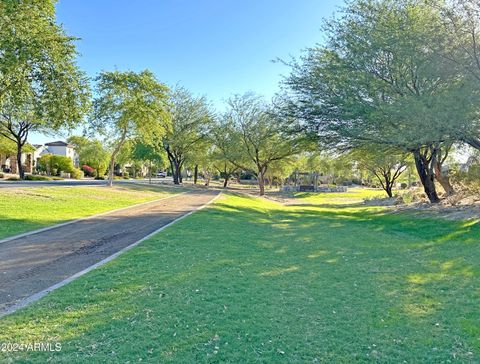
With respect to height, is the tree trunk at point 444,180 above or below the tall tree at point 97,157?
below

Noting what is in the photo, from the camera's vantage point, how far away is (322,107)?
18.2 metres

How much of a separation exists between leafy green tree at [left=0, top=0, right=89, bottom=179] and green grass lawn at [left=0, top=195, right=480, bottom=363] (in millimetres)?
7919

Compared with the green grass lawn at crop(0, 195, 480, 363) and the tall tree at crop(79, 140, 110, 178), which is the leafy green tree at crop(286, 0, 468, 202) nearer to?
the green grass lawn at crop(0, 195, 480, 363)

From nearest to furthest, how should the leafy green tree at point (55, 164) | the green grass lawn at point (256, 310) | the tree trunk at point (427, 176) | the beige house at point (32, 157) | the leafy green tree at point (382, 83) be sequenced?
the green grass lawn at point (256, 310) < the leafy green tree at point (382, 83) < the tree trunk at point (427, 176) < the beige house at point (32, 157) < the leafy green tree at point (55, 164)

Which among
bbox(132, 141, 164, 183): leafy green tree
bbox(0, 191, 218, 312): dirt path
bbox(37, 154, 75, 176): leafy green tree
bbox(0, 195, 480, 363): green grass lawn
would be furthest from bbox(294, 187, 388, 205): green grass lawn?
bbox(37, 154, 75, 176): leafy green tree

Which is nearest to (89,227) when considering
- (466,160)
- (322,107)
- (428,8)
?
(322,107)

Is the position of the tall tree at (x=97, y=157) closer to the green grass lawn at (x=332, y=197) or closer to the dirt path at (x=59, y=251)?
the green grass lawn at (x=332, y=197)

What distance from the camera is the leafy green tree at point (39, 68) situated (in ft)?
38.2

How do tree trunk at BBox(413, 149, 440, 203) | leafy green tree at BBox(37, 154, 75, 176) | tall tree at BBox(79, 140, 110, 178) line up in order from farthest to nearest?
tall tree at BBox(79, 140, 110, 178) < leafy green tree at BBox(37, 154, 75, 176) < tree trunk at BBox(413, 149, 440, 203)

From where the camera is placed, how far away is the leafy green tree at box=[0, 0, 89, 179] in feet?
38.2

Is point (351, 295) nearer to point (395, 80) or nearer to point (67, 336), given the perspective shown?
point (67, 336)

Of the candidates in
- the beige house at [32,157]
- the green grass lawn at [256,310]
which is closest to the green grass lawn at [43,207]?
the green grass lawn at [256,310]

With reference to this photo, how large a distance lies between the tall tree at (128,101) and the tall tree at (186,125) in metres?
12.6

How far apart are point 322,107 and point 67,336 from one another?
16408mm
